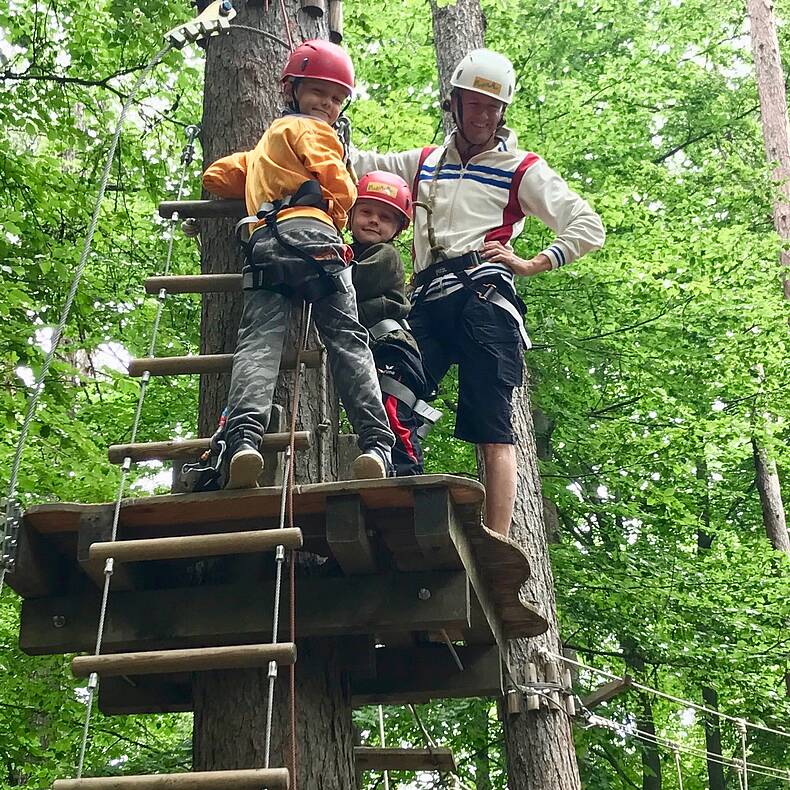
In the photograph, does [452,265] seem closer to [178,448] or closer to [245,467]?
[178,448]

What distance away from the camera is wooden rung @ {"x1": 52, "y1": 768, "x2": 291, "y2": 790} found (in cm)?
266

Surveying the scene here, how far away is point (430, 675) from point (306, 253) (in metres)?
1.68

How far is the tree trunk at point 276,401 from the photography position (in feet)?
11.1

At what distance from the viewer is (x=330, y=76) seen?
3.85 m

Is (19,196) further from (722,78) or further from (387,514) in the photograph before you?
(722,78)

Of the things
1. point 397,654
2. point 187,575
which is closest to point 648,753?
point 397,654

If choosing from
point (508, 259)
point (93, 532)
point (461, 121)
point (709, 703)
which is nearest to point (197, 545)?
point (93, 532)

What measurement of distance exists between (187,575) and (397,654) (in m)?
0.95

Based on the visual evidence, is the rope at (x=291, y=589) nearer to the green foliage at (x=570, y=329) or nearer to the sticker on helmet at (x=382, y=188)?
the sticker on helmet at (x=382, y=188)

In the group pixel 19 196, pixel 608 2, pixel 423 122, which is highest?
pixel 608 2

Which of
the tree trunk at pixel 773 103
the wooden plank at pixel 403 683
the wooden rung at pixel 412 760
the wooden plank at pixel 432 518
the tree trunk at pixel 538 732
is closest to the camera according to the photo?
the wooden plank at pixel 432 518

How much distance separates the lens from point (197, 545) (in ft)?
9.88

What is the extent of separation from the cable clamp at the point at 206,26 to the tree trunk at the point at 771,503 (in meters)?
9.27

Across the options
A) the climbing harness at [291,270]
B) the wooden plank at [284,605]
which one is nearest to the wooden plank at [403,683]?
the wooden plank at [284,605]
